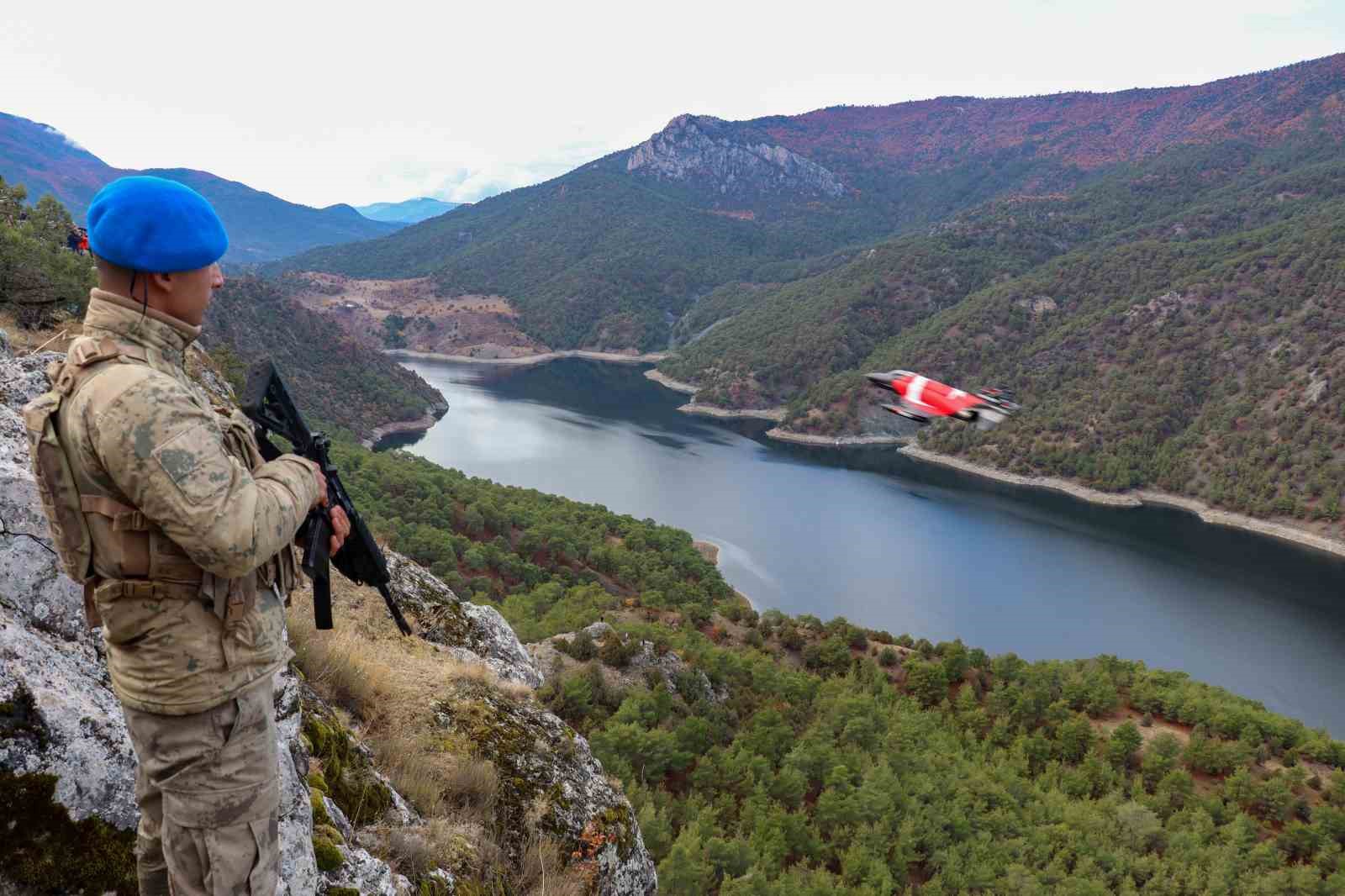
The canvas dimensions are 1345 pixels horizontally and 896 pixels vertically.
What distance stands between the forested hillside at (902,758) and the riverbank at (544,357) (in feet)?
377

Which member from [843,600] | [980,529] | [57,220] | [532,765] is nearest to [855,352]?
[980,529]

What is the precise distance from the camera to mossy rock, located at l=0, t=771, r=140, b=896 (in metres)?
2.77

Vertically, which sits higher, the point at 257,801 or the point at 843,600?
the point at 257,801

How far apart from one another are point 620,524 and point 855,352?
89990mm

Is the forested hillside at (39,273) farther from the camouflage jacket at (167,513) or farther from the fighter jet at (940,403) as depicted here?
the fighter jet at (940,403)

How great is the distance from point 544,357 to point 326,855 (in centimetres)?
16080

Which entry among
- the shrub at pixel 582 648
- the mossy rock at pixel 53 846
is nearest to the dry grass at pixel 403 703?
the mossy rock at pixel 53 846

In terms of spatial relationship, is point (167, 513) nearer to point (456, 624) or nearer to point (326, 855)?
point (326, 855)

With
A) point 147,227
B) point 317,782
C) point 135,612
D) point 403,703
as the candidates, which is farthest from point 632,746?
point 147,227

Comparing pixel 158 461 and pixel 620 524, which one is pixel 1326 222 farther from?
pixel 158 461

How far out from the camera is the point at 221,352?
122 ft

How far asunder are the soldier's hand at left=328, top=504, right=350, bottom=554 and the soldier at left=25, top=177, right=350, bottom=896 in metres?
0.35

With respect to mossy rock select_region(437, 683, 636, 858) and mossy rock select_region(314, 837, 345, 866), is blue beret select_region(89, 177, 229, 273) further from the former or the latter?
mossy rock select_region(437, 683, 636, 858)

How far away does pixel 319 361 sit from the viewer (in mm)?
101312
